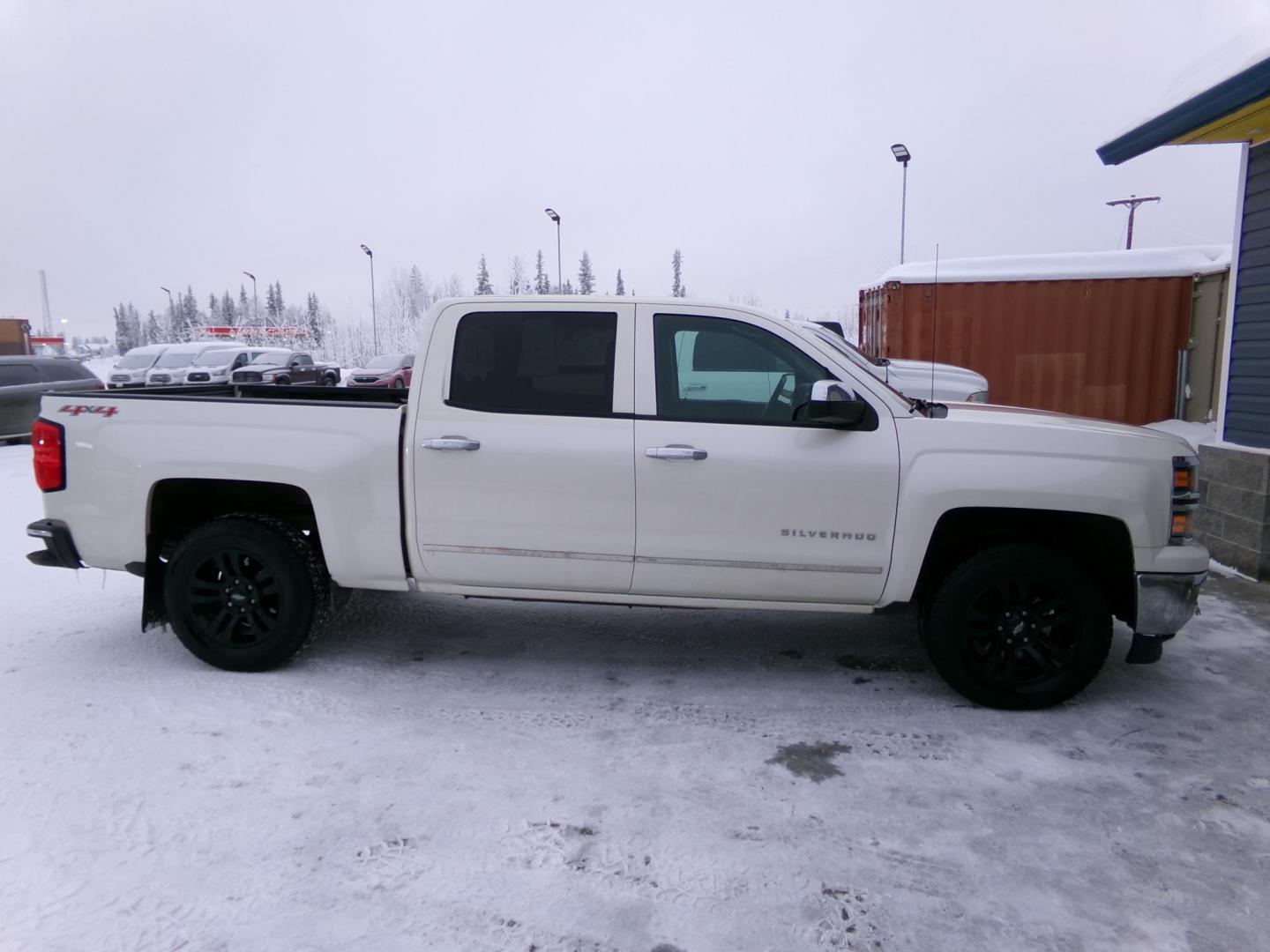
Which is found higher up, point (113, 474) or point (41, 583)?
point (113, 474)

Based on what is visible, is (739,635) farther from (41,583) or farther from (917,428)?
(41,583)

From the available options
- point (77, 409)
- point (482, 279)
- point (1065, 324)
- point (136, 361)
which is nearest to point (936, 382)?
point (1065, 324)

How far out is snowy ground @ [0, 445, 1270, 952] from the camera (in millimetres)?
2703

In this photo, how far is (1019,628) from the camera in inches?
164

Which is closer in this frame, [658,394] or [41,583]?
[658,394]

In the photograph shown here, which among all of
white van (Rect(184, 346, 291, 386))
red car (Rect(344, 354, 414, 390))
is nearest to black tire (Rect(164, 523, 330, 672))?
red car (Rect(344, 354, 414, 390))

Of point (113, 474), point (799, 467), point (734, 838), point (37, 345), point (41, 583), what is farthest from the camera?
point (37, 345)

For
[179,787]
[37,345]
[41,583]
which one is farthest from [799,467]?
[37,345]

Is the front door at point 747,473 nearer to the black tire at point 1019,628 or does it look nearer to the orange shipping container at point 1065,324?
the black tire at point 1019,628

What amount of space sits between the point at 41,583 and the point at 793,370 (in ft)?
18.1

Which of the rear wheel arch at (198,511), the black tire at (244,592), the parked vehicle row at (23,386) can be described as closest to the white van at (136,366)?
the parked vehicle row at (23,386)

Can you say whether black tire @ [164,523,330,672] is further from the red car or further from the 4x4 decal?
the red car

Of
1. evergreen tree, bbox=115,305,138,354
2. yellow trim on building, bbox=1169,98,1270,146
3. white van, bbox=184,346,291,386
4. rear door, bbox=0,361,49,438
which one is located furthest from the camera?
evergreen tree, bbox=115,305,138,354

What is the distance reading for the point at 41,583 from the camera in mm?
6277
